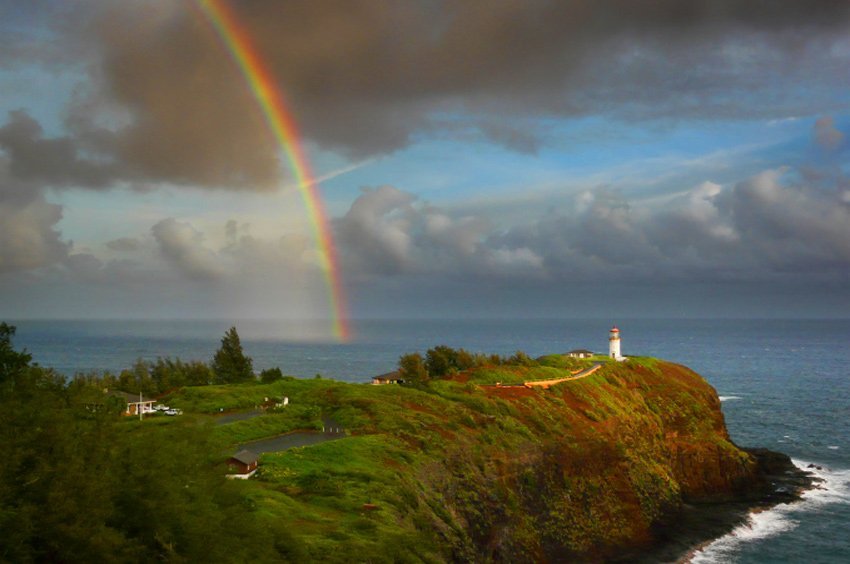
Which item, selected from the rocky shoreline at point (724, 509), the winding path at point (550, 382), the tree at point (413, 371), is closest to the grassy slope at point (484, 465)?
the rocky shoreline at point (724, 509)

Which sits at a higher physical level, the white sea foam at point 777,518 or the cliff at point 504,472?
the cliff at point 504,472

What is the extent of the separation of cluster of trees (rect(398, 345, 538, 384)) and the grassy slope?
239 inches

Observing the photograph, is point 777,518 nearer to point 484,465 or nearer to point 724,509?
point 724,509

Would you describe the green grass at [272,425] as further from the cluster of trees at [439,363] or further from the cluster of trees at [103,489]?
the cluster of trees at [103,489]

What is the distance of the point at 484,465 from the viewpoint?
5456 centimetres

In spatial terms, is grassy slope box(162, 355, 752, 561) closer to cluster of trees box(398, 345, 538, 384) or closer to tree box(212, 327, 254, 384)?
cluster of trees box(398, 345, 538, 384)

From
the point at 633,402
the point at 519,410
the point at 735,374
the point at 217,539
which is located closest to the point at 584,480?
the point at 519,410

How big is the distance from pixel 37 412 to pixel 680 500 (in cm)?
6512

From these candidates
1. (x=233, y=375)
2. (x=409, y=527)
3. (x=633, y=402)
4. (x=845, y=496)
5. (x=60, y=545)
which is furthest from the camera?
(x=233, y=375)

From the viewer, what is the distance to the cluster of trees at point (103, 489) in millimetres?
19938

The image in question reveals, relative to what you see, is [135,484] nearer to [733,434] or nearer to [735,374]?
[733,434]

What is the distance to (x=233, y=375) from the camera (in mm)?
95500

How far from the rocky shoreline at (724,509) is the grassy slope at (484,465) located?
169 centimetres

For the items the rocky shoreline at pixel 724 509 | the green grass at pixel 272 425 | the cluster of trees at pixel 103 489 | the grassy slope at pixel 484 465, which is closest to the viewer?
the cluster of trees at pixel 103 489
